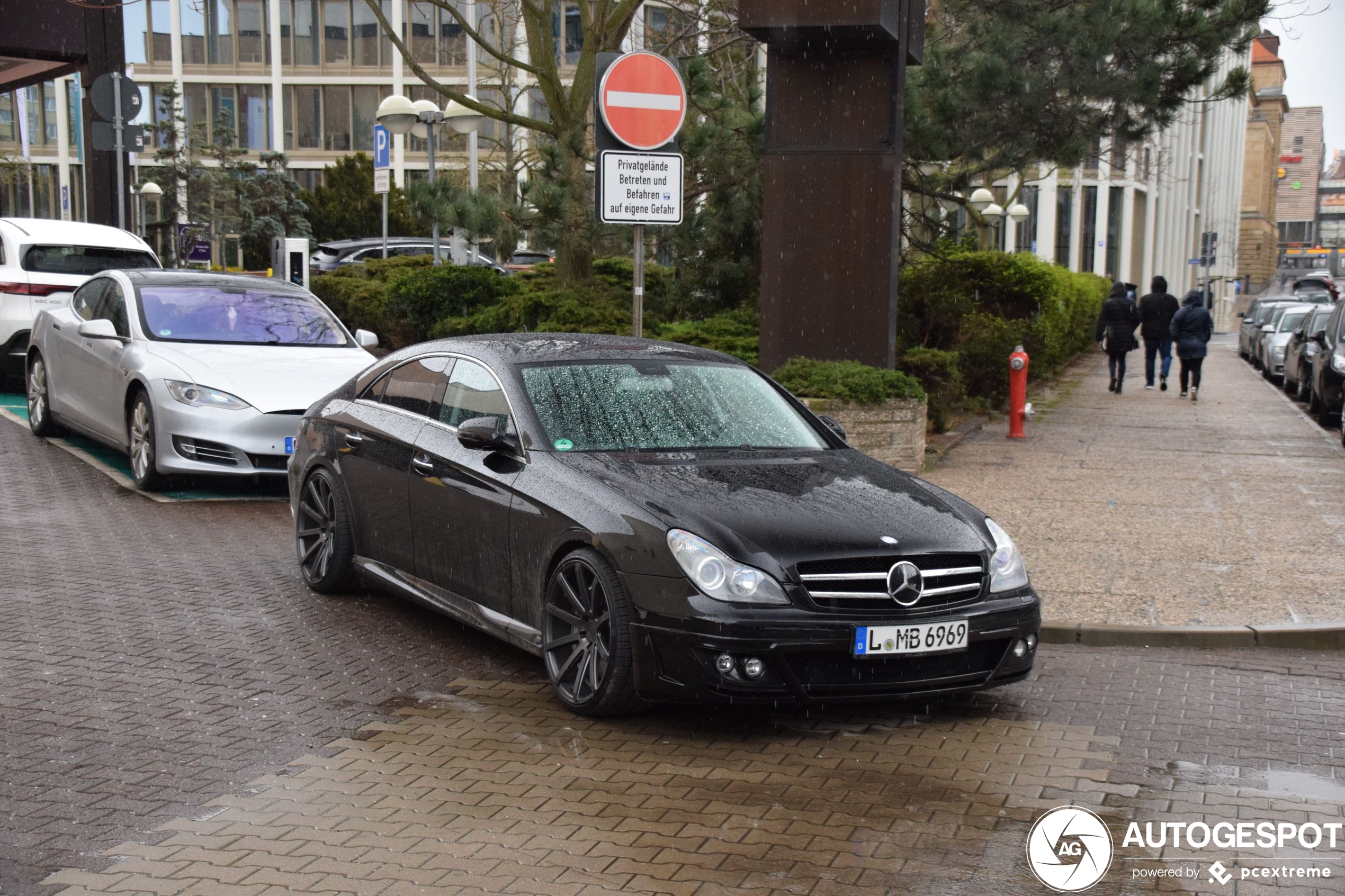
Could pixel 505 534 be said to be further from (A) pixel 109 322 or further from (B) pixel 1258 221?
(B) pixel 1258 221

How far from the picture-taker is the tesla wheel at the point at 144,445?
1073cm

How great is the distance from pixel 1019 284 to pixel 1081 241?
56.6 metres

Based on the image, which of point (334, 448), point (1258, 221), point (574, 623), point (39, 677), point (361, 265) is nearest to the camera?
point (574, 623)

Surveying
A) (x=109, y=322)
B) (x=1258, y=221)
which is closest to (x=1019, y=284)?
(x=109, y=322)

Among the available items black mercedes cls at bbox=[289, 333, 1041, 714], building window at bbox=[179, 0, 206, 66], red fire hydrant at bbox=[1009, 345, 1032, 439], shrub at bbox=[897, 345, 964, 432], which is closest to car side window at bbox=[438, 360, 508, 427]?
black mercedes cls at bbox=[289, 333, 1041, 714]

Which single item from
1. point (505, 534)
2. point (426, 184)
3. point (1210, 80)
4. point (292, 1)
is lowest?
point (505, 534)

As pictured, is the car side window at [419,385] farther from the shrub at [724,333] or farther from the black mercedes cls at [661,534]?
the shrub at [724,333]

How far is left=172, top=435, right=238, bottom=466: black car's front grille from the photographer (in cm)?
1054

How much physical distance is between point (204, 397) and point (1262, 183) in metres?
134

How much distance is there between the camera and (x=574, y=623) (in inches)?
229

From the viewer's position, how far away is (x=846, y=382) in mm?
11938

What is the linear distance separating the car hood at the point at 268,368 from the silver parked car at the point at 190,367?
0.01 m

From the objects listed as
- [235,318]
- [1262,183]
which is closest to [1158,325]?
[235,318]

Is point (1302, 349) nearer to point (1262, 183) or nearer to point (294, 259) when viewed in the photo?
point (294, 259)
